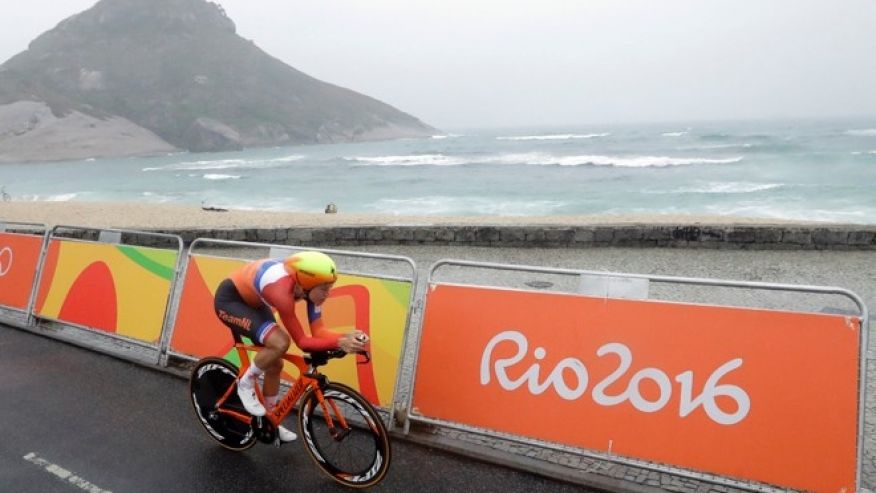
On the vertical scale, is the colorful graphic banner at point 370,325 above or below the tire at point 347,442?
above

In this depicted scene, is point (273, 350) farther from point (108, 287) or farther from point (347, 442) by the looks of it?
point (108, 287)

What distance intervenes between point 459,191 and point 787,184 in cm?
2336

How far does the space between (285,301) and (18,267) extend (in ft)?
18.4

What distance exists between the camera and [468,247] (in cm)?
1124

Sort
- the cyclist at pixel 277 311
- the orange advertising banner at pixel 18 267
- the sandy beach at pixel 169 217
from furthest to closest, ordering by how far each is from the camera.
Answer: the sandy beach at pixel 169 217 < the orange advertising banner at pixel 18 267 < the cyclist at pixel 277 311

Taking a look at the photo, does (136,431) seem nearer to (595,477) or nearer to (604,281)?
(595,477)

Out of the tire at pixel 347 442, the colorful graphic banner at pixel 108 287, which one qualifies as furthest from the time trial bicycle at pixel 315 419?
the colorful graphic banner at pixel 108 287

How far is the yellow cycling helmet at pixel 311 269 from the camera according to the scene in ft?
10.6

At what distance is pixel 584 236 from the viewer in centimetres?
1092

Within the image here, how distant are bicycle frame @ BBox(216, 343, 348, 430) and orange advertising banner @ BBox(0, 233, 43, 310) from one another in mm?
4332

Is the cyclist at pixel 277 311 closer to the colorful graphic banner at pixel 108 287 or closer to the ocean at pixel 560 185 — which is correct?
the colorful graphic banner at pixel 108 287

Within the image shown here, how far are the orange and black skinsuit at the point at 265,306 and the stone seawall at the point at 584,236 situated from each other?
7818 millimetres

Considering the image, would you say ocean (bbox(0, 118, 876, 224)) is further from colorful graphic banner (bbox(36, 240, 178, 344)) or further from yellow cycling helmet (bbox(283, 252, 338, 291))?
yellow cycling helmet (bbox(283, 252, 338, 291))

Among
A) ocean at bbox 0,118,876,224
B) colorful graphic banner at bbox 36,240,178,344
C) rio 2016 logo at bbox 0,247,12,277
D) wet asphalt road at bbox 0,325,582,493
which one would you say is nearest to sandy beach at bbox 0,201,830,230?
rio 2016 logo at bbox 0,247,12,277
